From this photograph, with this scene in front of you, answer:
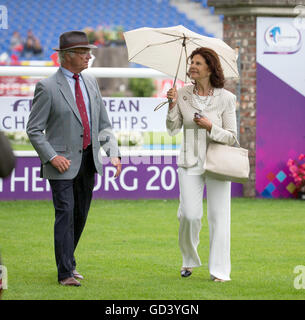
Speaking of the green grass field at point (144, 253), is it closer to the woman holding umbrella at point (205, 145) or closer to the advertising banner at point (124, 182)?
the advertising banner at point (124, 182)

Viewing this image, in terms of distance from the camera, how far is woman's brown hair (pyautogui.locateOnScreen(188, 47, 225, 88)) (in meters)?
7.13

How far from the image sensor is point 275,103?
545 inches

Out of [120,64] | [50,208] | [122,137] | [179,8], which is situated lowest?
[50,208]

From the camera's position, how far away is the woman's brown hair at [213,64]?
23.4 feet

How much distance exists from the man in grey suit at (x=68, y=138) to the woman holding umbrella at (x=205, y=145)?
64cm

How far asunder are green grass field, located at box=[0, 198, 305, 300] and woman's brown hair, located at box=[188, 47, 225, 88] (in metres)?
1.70

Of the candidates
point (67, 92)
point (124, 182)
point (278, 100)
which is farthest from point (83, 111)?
point (278, 100)

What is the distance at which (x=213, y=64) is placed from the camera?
7.12 metres

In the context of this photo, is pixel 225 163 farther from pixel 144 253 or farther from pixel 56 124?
pixel 144 253

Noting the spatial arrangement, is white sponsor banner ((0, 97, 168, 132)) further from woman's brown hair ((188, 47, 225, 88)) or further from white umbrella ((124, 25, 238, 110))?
woman's brown hair ((188, 47, 225, 88))
